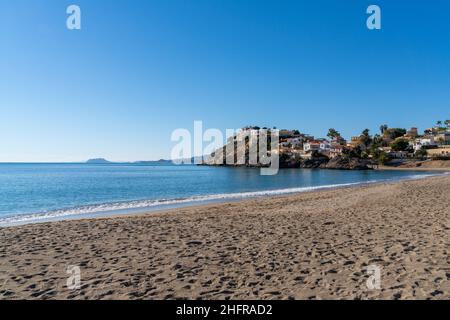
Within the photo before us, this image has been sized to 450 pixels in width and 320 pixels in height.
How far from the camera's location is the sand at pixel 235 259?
5250mm

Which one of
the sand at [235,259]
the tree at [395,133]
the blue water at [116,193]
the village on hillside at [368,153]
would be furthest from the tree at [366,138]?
the sand at [235,259]

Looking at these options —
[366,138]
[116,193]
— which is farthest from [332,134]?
[116,193]

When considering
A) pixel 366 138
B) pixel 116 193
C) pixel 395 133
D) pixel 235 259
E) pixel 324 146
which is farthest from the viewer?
pixel 395 133

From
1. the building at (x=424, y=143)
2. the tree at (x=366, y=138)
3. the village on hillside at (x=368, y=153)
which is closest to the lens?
the village on hillside at (x=368, y=153)

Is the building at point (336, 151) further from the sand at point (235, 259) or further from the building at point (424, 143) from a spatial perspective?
the sand at point (235, 259)

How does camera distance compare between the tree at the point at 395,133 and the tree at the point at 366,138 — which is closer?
the tree at the point at 366,138

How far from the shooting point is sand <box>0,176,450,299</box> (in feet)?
17.2

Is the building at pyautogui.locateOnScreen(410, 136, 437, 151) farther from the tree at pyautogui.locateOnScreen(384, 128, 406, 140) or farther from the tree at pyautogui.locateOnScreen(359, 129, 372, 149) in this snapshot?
the tree at pyautogui.locateOnScreen(384, 128, 406, 140)

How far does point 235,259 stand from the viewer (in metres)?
7.04

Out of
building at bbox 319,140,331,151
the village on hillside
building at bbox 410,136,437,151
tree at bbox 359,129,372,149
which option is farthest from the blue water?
tree at bbox 359,129,372,149

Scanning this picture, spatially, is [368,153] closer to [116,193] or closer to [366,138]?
[366,138]

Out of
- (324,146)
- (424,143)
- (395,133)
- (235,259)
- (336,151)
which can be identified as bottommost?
(235,259)

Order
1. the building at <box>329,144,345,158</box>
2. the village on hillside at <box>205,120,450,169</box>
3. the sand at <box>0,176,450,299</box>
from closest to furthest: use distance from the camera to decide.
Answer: the sand at <box>0,176,450,299</box>
the village on hillside at <box>205,120,450,169</box>
the building at <box>329,144,345,158</box>
